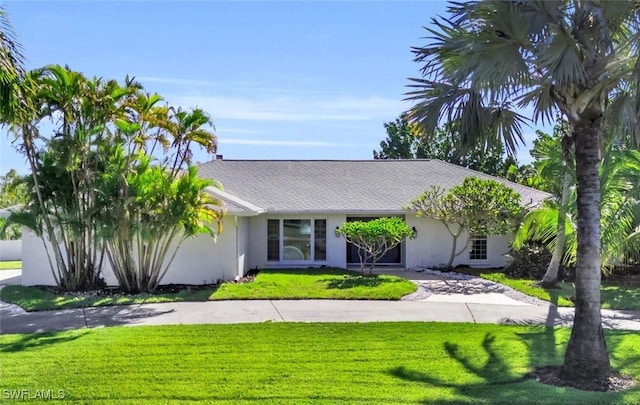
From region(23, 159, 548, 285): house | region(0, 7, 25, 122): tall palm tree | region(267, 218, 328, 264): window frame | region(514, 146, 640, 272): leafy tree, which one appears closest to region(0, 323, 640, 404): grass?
region(0, 7, 25, 122): tall palm tree

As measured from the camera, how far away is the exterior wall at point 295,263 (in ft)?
67.8

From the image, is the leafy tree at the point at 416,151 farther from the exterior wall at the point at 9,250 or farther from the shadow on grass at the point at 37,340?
the shadow on grass at the point at 37,340

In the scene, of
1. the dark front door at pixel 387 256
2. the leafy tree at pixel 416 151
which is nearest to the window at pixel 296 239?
the dark front door at pixel 387 256

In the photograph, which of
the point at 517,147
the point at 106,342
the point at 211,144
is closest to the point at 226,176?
the point at 211,144

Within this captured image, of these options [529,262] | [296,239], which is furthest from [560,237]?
[296,239]

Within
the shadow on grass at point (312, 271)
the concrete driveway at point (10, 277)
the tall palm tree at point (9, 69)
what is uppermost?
the tall palm tree at point (9, 69)

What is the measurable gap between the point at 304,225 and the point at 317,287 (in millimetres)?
6259

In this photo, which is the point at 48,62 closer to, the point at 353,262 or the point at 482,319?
the point at 482,319

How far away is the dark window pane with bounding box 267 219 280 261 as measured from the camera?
20.9 m

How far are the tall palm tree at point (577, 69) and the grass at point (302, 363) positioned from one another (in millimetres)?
1270

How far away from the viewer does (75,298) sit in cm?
1334

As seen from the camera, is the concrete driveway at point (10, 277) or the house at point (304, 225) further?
the concrete driveway at point (10, 277)

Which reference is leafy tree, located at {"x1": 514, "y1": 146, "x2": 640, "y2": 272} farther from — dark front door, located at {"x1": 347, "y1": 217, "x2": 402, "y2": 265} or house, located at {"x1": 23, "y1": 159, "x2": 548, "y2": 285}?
dark front door, located at {"x1": 347, "y1": 217, "x2": 402, "y2": 265}

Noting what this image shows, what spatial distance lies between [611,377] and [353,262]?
15.8 meters
